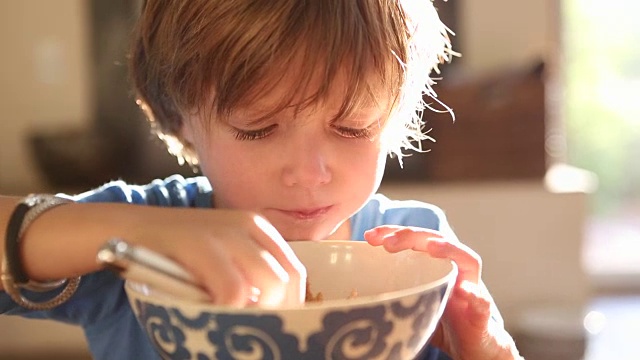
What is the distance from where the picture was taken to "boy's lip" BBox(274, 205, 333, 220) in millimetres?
750

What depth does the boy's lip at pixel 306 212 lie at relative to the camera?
0.75 metres

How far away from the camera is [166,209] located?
0.55 metres

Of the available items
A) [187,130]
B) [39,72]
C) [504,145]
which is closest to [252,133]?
[187,130]

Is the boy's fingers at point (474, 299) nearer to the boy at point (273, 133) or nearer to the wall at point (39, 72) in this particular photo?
the boy at point (273, 133)

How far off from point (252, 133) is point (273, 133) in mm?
20

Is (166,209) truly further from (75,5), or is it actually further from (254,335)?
(75,5)

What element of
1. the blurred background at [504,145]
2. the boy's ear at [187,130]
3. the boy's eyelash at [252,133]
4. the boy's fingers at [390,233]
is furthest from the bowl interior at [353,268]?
the blurred background at [504,145]

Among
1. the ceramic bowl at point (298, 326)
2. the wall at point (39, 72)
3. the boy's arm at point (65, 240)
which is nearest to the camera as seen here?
the ceramic bowl at point (298, 326)

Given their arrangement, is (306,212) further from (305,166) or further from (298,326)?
(298,326)

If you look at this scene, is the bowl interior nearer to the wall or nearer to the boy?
the boy

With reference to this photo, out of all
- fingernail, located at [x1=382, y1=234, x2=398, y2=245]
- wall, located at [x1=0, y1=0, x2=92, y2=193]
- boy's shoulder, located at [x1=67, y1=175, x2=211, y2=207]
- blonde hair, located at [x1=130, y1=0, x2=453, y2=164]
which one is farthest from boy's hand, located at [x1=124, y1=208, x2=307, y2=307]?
wall, located at [x1=0, y1=0, x2=92, y2=193]

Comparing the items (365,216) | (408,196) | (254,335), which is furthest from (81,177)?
(254,335)

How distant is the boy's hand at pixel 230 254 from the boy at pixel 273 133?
0.7 inches

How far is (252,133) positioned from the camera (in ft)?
2.39
